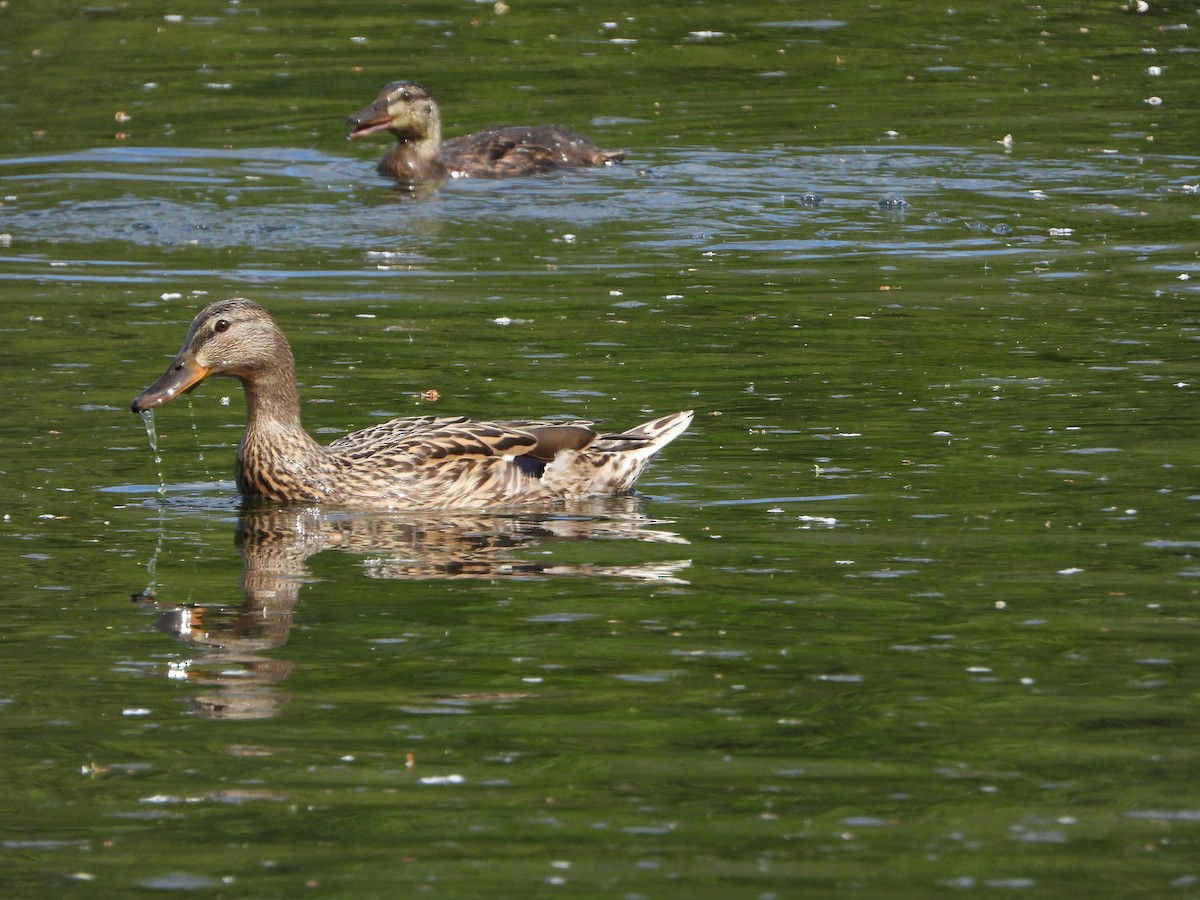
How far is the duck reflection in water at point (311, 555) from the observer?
9.05m

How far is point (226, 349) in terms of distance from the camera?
12.7m

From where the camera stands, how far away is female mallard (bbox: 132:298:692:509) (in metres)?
12.4

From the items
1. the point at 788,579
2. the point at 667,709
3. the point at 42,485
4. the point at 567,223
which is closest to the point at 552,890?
the point at 667,709

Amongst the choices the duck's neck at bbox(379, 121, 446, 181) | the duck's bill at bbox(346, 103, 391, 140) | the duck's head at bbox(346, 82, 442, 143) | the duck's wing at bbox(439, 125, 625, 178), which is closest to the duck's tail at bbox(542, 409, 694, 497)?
the duck's wing at bbox(439, 125, 625, 178)

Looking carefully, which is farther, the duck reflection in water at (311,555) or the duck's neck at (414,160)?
the duck's neck at (414,160)

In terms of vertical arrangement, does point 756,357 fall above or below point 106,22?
below

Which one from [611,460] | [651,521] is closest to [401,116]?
[611,460]

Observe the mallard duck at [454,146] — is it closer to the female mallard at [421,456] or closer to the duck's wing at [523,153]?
the duck's wing at [523,153]

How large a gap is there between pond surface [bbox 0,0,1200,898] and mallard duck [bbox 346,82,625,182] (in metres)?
0.36

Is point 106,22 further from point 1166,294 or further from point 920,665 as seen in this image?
point 920,665

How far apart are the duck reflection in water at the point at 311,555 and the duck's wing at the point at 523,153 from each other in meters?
10.0

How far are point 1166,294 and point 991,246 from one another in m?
2.20

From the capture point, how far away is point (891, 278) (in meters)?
17.6

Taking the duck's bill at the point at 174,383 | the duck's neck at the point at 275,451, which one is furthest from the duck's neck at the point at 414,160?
the duck's bill at the point at 174,383
